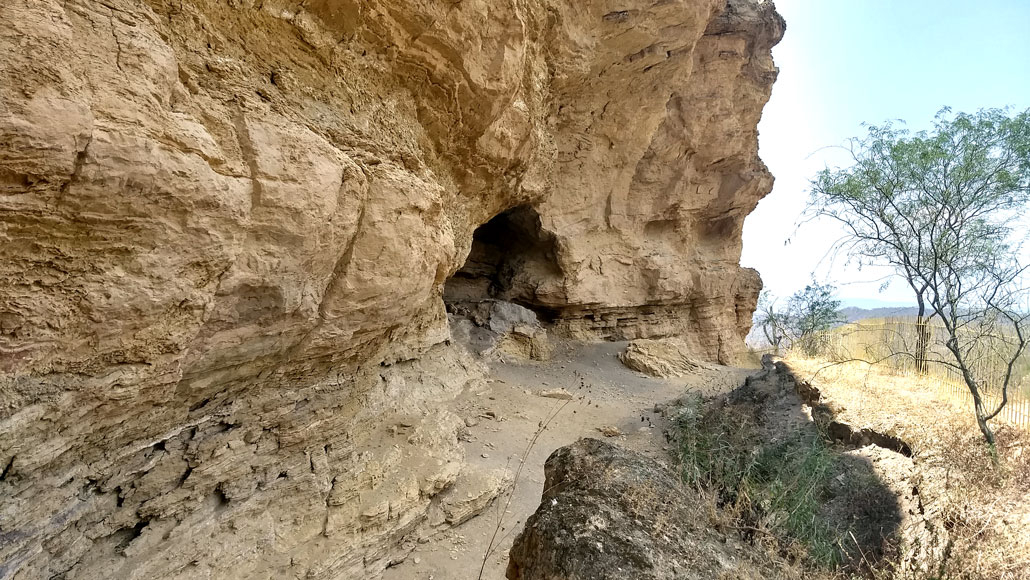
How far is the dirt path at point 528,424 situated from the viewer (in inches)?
136

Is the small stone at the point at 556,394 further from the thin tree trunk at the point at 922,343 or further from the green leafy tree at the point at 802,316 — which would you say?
the green leafy tree at the point at 802,316

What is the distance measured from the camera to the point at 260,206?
7.01ft

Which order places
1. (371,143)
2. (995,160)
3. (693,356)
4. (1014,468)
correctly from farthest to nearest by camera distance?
(693,356) → (995,160) → (1014,468) → (371,143)

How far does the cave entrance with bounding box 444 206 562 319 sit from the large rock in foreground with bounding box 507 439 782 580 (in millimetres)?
6553

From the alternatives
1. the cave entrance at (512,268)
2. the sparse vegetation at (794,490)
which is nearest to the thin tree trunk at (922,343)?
the sparse vegetation at (794,490)

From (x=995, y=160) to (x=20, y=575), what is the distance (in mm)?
9943

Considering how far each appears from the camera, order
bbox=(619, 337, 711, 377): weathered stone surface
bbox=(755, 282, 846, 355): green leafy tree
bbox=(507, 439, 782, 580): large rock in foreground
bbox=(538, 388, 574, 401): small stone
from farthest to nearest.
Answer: bbox=(755, 282, 846, 355): green leafy tree → bbox=(619, 337, 711, 377): weathered stone surface → bbox=(538, 388, 574, 401): small stone → bbox=(507, 439, 782, 580): large rock in foreground

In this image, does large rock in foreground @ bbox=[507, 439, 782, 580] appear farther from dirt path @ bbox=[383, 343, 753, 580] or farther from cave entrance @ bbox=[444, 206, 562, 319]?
cave entrance @ bbox=[444, 206, 562, 319]

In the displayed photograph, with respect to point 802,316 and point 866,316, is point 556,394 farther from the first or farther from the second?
point 866,316

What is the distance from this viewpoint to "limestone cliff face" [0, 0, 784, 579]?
1.53 metres

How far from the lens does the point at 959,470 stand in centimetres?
395

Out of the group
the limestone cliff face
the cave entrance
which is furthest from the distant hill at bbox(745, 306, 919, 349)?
the limestone cliff face

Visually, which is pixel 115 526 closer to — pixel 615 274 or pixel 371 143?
pixel 371 143

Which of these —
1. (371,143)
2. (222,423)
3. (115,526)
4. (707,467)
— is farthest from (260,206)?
(707,467)
